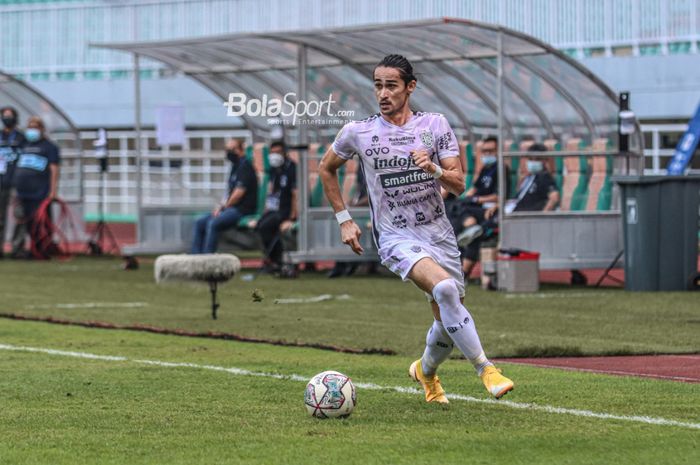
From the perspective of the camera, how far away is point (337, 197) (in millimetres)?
9070

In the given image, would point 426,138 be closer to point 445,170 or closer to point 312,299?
point 445,170

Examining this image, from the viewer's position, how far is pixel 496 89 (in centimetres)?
2130

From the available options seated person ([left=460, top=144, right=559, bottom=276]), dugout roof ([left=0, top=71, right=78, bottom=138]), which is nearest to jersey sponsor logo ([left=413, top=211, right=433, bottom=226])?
seated person ([left=460, top=144, right=559, bottom=276])

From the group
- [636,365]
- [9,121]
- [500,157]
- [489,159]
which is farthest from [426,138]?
[9,121]

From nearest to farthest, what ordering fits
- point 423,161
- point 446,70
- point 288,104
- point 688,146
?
point 423,161
point 288,104
point 446,70
point 688,146

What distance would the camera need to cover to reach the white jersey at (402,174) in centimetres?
879

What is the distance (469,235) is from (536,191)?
114 cm

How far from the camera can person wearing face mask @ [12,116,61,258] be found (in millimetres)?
25953

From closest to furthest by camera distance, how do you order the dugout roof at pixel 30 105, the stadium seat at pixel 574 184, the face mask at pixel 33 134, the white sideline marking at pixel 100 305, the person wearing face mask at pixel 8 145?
1. the white sideline marking at pixel 100 305
2. the stadium seat at pixel 574 184
3. the face mask at pixel 33 134
4. the person wearing face mask at pixel 8 145
5. the dugout roof at pixel 30 105

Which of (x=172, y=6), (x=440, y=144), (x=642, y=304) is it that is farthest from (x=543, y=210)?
(x=172, y=6)

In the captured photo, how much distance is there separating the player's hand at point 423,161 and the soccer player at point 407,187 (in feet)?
0.66

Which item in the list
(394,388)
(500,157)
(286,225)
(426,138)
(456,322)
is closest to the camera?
(456,322)

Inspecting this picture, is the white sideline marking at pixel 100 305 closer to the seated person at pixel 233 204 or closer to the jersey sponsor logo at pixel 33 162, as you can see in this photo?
the seated person at pixel 233 204

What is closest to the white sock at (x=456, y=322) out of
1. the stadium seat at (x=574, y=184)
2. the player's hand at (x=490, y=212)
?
the player's hand at (x=490, y=212)
